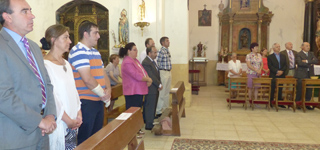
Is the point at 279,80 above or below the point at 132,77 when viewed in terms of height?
below

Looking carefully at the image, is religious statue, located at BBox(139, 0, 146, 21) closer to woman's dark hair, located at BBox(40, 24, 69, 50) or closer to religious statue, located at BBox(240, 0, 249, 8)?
woman's dark hair, located at BBox(40, 24, 69, 50)

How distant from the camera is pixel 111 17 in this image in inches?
299

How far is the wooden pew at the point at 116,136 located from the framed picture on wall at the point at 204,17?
1060 cm

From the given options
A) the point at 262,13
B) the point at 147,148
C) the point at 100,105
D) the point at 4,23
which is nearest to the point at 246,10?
the point at 262,13

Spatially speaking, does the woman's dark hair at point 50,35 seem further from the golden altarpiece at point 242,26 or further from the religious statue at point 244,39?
the religious statue at point 244,39

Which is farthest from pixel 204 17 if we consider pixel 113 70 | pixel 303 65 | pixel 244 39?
pixel 113 70

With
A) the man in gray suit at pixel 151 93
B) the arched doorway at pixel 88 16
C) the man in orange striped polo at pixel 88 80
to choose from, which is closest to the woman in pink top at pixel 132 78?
the man in gray suit at pixel 151 93

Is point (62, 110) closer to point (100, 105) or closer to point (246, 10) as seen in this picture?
point (100, 105)

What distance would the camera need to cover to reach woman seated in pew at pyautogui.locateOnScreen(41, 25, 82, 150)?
6.99 feet

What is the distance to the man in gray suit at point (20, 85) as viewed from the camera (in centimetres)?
161

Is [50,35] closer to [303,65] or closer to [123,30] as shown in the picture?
[123,30]

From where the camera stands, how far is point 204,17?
12.5 metres

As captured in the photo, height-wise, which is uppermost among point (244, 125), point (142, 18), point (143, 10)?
point (143, 10)

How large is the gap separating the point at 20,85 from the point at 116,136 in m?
0.68
